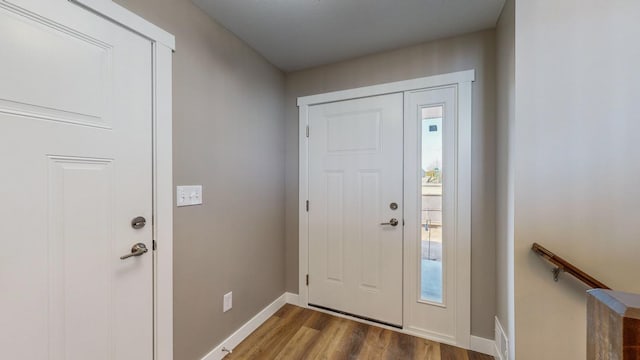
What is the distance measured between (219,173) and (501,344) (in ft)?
7.29

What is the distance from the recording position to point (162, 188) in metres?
1.39

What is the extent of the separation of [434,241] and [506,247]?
51 cm

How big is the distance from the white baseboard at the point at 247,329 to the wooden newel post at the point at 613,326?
1.97 m

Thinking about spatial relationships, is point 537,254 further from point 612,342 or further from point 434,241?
point 612,342

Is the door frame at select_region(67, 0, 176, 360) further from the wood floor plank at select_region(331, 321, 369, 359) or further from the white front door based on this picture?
the wood floor plank at select_region(331, 321, 369, 359)

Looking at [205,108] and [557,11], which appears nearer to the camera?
[557,11]

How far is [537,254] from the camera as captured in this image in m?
1.36

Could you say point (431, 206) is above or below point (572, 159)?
below

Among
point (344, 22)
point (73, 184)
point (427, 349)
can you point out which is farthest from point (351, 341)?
point (344, 22)

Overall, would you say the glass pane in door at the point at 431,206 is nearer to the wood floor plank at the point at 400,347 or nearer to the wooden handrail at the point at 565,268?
the wood floor plank at the point at 400,347

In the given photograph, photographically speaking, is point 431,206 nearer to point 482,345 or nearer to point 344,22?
point 482,345

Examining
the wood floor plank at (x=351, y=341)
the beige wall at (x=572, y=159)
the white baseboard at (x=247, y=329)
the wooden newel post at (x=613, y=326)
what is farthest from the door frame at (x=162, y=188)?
the beige wall at (x=572, y=159)

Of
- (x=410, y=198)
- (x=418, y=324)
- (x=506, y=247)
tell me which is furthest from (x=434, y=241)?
(x=418, y=324)

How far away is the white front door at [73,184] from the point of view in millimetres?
914
